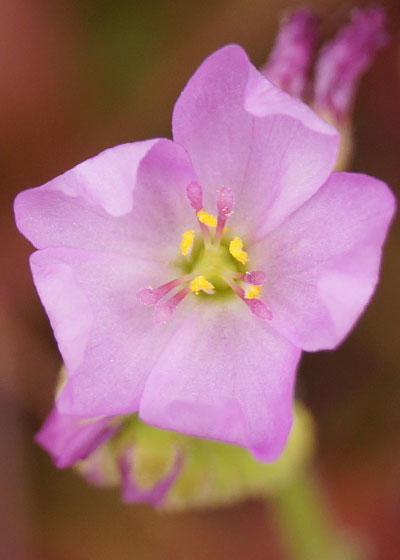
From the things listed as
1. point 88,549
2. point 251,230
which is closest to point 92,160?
point 251,230

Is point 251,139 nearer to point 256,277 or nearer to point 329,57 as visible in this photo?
point 256,277

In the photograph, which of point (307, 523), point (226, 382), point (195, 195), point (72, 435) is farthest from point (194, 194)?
point (307, 523)

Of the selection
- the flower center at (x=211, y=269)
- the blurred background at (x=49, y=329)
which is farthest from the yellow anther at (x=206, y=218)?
the blurred background at (x=49, y=329)

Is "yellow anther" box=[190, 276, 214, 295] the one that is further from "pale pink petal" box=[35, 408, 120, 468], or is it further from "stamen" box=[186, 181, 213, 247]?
"pale pink petal" box=[35, 408, 120, 468]

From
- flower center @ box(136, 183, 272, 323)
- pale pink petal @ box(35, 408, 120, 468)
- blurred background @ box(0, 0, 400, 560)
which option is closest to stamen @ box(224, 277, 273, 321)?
flower center @ box(136, 183, 272, 323)

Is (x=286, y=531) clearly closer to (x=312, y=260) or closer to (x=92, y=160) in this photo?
(x=312, y=260)
